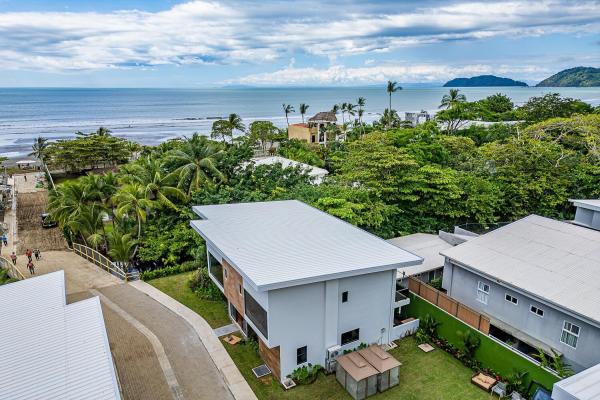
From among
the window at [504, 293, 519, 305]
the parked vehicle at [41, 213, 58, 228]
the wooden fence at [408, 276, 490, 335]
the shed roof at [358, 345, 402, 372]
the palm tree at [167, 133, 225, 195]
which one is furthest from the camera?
the parked vehicle at [41, 213, 58, 228]

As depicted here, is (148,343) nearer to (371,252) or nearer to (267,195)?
(371,252)

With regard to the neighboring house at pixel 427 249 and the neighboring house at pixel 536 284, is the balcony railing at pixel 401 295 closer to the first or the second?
the neighboring house at pixel 427 249

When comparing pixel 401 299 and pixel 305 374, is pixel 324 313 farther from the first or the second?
pixel 401 299

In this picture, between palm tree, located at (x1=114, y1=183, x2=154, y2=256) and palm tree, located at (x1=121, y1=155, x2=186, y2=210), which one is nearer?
palm tree, located at (x1=114, y1=183, x2=154, y2=256)

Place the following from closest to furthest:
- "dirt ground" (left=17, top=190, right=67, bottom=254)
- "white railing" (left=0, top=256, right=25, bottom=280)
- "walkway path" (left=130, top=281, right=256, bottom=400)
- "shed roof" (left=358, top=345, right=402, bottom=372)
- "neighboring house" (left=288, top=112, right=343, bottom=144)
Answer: "shed roof" (left=358, top=345, right=402, bottom=372) → "walkway path" (left=130, top=281, right=256, bottom=400) → "white railing" (left=0, top=256, right=25, bottom=280) → "dirt ground" (left=17, top=190, right=67, bottom=254) → "neighboring house" (left=288, top=112, right=343, bottom=144)

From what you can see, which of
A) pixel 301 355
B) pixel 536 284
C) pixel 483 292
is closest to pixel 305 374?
pixel 301 355

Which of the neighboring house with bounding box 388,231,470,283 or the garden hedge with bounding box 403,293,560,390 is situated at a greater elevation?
the neighboring house with bounding box 388,231,470,283

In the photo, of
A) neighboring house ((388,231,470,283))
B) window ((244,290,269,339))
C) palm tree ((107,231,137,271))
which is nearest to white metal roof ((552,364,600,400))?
window ((244,290,269,339))

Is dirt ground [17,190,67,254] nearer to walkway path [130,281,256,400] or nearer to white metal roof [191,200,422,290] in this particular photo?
walkway path [130,281,256,400]
